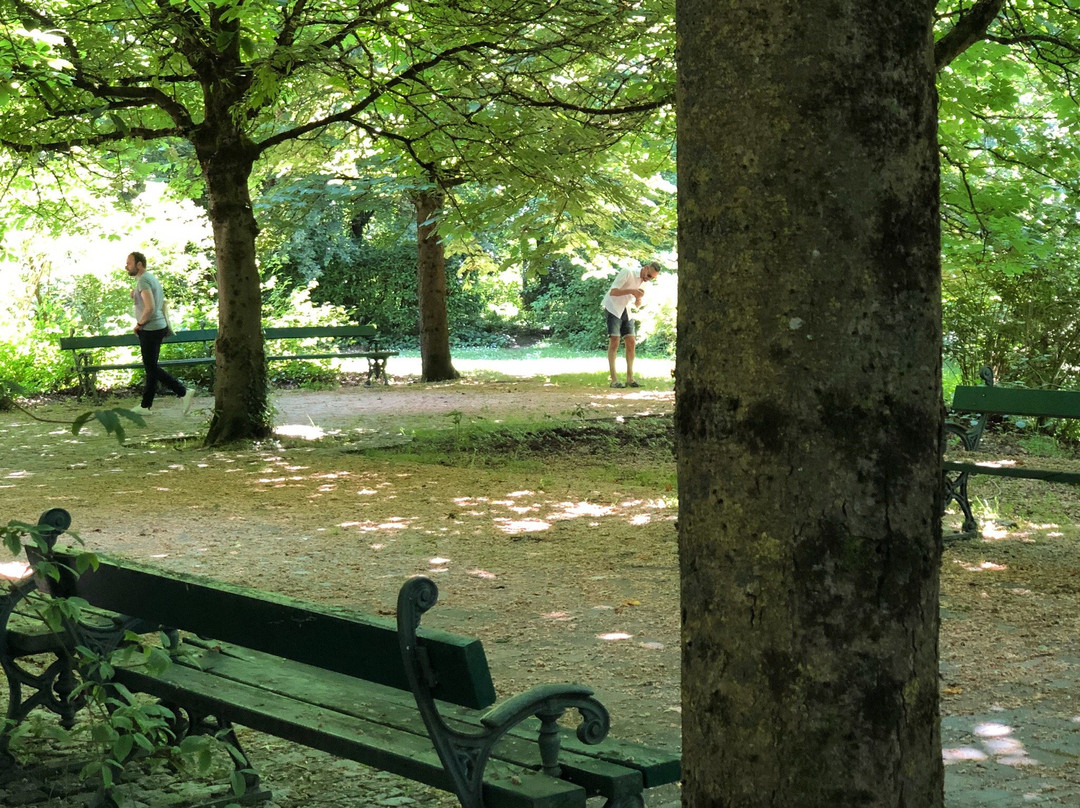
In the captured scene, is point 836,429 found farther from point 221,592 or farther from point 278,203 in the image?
point 278,203

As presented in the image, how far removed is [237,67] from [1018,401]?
778cm

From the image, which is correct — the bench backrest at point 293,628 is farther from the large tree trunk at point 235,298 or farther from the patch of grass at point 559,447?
the large tree trunk at point 235,298

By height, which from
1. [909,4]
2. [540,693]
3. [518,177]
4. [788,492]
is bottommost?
[540,693]

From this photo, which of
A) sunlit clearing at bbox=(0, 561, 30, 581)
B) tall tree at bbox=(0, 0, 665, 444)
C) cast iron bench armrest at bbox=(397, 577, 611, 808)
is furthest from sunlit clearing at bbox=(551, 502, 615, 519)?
cast iron bench armrest at bbox=(397, 577, 611, 808)

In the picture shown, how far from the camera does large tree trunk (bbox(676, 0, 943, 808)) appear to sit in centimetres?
199

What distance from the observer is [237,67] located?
12.0 meters

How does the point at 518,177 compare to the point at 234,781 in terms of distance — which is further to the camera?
the point at 518,177

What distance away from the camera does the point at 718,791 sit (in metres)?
2.13

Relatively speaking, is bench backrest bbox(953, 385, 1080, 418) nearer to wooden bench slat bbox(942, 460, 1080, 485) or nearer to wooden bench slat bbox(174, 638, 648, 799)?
wooden bench slat bbox(942, 460, 1080, 485)

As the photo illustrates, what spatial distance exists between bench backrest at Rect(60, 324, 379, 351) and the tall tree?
4928mm

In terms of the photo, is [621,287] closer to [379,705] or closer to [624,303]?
[624,303]

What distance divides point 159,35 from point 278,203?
10.7 metres

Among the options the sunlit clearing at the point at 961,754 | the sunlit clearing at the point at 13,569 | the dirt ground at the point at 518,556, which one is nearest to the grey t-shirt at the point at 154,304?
the dirt ground at the point at 518,556

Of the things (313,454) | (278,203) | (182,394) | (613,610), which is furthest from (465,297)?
(613,610)
